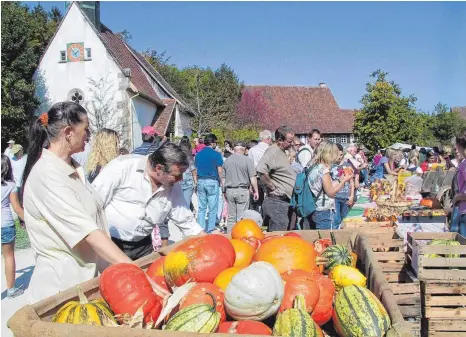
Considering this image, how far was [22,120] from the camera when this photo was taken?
30047 mm

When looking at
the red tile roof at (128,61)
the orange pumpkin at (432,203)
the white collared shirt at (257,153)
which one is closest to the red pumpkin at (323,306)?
the orange pumpkin at (432,203)

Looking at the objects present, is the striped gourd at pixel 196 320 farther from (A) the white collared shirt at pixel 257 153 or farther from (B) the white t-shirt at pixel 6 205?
(A) the white collared shirt at pixel 257 153

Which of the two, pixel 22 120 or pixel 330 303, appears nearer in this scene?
pixel 330 303

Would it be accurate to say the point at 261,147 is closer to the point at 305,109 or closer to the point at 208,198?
the point at 208,198

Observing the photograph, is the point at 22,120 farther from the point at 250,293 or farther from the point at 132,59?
the point at 250,293

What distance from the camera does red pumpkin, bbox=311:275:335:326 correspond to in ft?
7.05

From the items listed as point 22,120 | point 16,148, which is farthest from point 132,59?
point 16,148

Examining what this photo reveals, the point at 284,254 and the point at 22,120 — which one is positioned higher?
the point at 22,120

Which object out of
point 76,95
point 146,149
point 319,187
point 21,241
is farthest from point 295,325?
point 76,95

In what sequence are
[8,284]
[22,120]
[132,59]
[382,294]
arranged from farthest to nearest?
[132,59] < [22,120] < [8,284] < [382,294]

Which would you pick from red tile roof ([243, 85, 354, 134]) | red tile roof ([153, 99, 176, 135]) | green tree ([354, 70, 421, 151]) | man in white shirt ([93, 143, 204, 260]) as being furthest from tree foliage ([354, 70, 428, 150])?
man in white shirt ([93, 143, 204, 260])

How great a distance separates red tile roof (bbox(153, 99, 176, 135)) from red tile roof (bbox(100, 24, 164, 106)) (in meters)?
0.66

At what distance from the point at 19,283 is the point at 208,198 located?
432 cm

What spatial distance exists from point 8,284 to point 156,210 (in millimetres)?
3710
